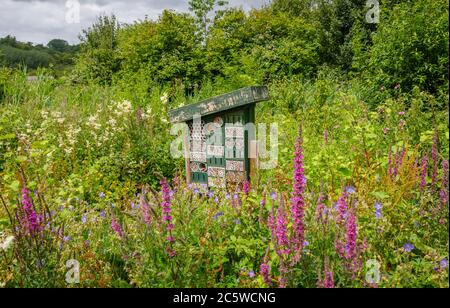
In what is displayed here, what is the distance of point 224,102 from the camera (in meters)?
4.56

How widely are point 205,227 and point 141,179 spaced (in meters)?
2.89

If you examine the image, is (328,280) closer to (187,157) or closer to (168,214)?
(168,214)

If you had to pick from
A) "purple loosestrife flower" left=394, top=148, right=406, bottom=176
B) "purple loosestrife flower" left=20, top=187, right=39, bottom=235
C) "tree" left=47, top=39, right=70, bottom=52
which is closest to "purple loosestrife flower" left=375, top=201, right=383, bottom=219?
"purple loosestrife flower" left=394, top=148, right=406, bottom=176

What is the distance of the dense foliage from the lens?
2443mm

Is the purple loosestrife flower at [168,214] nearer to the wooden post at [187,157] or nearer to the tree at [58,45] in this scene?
the wooden post at [187,157]

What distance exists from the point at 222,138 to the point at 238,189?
1091 mm

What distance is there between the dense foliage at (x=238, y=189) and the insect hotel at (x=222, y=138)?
24 centimetres

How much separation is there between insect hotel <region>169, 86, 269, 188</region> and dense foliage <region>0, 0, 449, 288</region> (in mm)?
242

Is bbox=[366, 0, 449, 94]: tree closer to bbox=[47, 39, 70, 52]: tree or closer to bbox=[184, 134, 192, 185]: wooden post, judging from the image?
bbox=[184, 134, 192, 185]: wooden post

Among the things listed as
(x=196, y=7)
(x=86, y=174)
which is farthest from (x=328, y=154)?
(x=196, y=7)

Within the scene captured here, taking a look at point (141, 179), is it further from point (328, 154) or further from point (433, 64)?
point (433, 64)

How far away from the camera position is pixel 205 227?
2900 mm

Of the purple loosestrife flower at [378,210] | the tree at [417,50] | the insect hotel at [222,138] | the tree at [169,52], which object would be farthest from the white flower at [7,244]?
the tree at [169,52]
